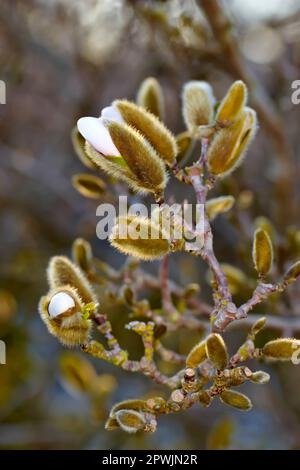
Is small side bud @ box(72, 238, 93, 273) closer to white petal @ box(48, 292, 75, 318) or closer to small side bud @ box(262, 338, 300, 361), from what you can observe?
white petal @ box(48, 292, 75, 318)

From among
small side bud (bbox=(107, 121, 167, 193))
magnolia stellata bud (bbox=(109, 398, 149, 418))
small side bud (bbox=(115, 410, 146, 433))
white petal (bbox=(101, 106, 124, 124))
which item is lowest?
small side bud (bbox=(115, 410, 146, 433))

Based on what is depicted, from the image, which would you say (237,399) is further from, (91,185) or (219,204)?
(91,185)

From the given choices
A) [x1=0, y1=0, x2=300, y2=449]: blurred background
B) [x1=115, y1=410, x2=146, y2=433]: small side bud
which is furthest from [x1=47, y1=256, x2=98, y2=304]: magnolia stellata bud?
[x1=0, y1=0, x2=300, y2=449]: blurred background

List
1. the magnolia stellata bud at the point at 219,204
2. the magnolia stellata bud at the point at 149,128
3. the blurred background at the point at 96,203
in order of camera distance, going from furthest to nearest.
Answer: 1. the blurred background at the point at 96,203
2. the magnolia stellata bud at the point at 219,204
3. the magnolia stellata bud at the point at 149,128

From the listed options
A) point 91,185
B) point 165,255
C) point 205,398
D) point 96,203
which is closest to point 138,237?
point 165,255

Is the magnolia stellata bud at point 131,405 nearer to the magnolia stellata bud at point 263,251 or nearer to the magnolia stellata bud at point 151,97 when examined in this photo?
the magnolia stellata bud at point 263,251

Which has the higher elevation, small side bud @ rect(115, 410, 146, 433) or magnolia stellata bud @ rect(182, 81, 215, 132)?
magnolia stellata bud @ rect(182, 81, 215, 132)

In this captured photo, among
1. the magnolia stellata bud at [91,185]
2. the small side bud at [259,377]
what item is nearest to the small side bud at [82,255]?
the magnolia stellata bud at [91,185]
